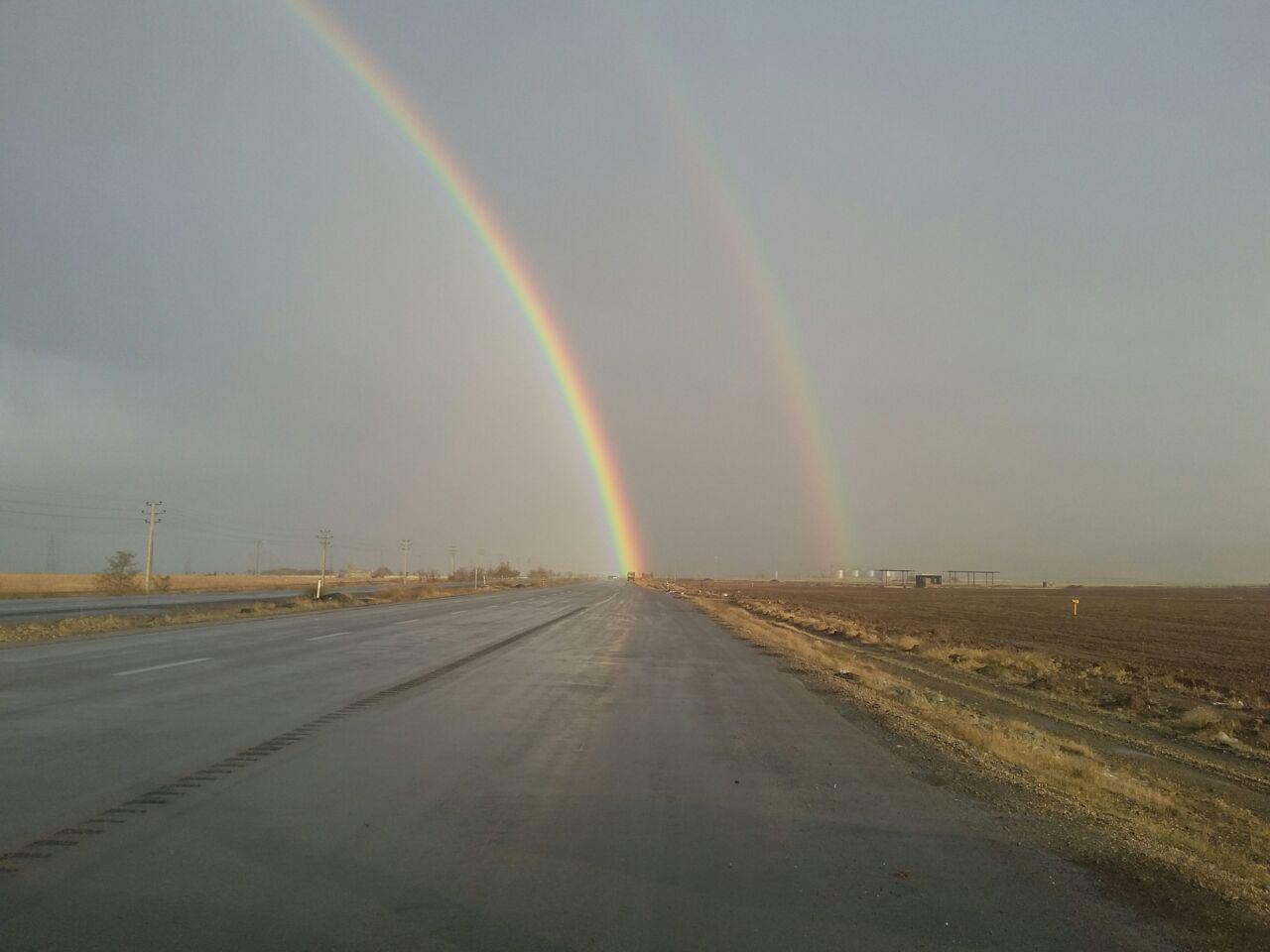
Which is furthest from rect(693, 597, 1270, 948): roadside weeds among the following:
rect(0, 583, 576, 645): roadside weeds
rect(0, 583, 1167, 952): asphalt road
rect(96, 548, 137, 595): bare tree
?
rect(96, 548, 137, 595): bare tree

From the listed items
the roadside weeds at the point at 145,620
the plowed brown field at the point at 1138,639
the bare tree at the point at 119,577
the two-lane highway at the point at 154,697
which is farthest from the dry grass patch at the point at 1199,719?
the bare tree at the point at 119,577

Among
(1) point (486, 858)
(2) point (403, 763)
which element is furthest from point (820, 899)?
(2) point (403, 763)

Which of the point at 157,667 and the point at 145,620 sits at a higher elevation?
the point at 145,620

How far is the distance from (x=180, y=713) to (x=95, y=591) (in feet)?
252

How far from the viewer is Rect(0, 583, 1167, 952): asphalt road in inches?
199

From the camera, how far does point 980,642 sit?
3969 centimetres

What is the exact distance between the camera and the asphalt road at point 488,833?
5.06 m

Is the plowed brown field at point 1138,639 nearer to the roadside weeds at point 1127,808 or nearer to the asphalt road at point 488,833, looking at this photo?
the roadside weeds at point 1127,808

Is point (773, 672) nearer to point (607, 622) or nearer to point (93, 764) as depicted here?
point (93, 764)

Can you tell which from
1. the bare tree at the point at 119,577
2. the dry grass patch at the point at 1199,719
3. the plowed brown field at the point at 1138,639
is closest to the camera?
the dry grass patch at the point at 1199,719

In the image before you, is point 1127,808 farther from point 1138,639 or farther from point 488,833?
point 1138,639

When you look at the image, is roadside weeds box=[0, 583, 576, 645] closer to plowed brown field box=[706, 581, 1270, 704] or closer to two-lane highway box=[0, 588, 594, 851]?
two-lane highway box=[0, 588, 594, 851]

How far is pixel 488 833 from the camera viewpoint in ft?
22.5

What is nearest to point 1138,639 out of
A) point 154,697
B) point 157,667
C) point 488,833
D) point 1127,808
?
point 1127,808
